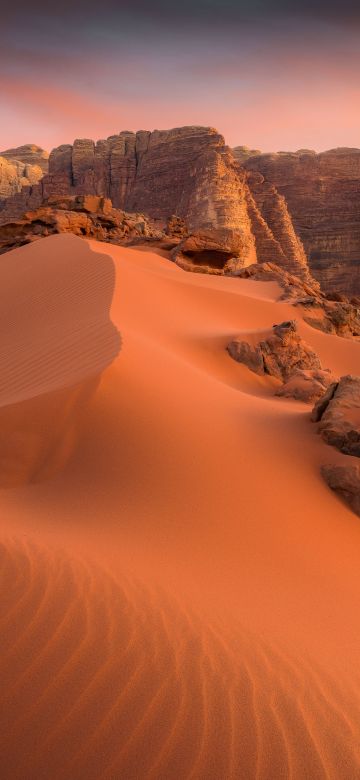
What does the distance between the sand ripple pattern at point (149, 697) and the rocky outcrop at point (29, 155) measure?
317 ft

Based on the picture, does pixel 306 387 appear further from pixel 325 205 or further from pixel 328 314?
pixel 325 205

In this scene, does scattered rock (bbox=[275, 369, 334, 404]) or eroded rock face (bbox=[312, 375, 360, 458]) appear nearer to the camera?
eroded rock face (bbox=[312, 375, 360, 458])

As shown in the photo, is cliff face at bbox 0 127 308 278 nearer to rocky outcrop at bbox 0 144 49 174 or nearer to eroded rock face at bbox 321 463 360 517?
eroded rock face at bbox 321 463 360 517

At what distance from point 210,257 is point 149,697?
1822 cm

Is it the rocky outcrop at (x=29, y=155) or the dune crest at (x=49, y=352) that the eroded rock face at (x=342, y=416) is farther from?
the rocky outcrop at (x=29, y=155)

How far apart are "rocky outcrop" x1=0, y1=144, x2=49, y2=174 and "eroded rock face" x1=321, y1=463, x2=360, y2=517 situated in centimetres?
9492

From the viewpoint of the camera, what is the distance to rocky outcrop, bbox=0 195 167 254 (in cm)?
1789

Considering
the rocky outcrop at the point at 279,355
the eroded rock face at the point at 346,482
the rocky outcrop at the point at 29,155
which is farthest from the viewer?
the rocky outcrop at the point at 29,155

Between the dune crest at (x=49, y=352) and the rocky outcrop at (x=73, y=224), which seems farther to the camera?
the rocky outcrop at (x=73, y=224)

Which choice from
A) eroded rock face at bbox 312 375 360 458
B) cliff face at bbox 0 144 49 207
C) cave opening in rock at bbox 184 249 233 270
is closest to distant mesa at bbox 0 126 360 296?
cliff face at bbox 0 144 49 207

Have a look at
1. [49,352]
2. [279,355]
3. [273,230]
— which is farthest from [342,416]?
[273,230]

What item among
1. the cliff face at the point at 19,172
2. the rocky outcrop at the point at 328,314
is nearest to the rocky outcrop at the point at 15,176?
the cliff face at the point at 19,172

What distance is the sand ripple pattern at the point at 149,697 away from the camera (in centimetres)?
160

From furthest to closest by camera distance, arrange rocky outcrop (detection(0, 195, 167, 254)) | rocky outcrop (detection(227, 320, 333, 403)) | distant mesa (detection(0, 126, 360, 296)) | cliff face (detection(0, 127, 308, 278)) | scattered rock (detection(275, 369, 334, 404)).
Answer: distant mesa (detection(0, 126, 360, 296)) → cliff face (detection(0, 127, 308, 278)) → rocky outcrop (detection(0, 195, 167, 254)) → rocky outcrop (detection(227, 320, 333, 403)) → scattered rock (detection(275, 369, 334, 404))
